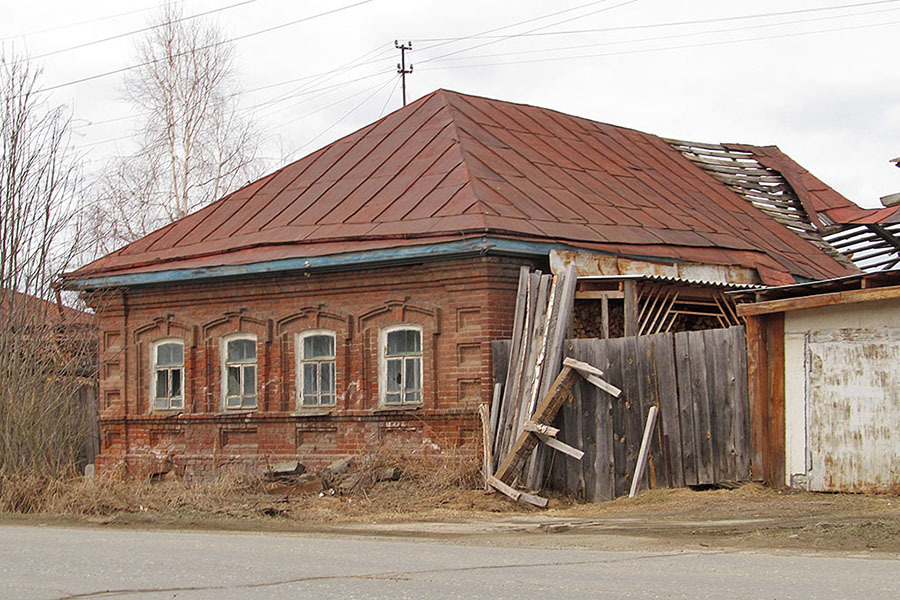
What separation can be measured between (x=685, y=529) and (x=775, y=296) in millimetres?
3963

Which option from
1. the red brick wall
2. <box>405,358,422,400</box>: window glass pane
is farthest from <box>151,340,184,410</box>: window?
<box>405,358,422,400</box>: window glass pane

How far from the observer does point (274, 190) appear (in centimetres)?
2044

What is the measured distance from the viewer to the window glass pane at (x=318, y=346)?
58.9ft

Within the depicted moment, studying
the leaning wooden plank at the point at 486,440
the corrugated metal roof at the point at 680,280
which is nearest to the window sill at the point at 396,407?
the leaning wooden plank at the point at 486,440

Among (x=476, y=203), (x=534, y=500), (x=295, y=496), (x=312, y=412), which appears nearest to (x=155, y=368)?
(x=312, y=412)

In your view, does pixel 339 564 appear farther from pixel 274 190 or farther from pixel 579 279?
Answer: pixel 274 190

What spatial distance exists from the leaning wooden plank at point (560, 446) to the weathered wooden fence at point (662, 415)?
213 mm

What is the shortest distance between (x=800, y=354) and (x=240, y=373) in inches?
341

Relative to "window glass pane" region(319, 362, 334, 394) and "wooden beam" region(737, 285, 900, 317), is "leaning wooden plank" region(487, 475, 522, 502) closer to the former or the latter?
"wooden beam" region(737, 285, 900, 317)

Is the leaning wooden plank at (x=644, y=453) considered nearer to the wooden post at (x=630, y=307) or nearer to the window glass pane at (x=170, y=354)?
the wooden post at (x=630, y=307)

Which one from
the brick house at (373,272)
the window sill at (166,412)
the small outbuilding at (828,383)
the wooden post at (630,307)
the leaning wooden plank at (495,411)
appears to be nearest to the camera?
the small outbuilding at (828,383)

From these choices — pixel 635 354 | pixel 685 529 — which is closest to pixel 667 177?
pixel 635 354

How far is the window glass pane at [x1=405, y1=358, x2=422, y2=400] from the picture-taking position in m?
17.0

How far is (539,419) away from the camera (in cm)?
1466
